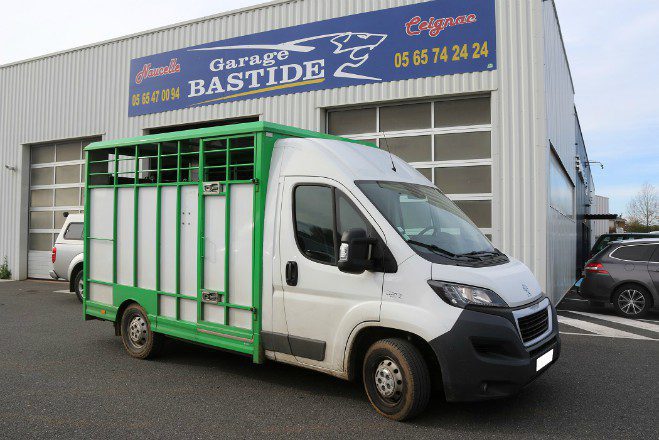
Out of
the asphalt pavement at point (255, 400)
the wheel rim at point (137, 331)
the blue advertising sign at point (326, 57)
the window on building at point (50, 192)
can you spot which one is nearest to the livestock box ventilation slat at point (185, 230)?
the wheel rim at point (137, 331)

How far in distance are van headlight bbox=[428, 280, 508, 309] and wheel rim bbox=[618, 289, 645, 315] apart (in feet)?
23.4

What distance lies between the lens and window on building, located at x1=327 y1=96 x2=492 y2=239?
417 inches

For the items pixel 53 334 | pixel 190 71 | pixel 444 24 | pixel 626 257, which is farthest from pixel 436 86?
pixel 53 334

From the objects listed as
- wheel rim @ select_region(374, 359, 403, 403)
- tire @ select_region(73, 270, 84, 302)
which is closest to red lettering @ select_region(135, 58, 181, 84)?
tire @ select_region(73, 270, 84, 302)

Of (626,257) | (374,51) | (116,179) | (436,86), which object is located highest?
(374,51)

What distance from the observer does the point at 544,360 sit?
14.1 ft

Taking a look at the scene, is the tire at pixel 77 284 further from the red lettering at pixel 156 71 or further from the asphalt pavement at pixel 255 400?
the red lettering at pixel 156 71

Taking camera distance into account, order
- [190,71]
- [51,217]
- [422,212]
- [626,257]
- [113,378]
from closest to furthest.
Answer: [422,212]
[113,378]
[626,257]
[190,71]
[51,217]

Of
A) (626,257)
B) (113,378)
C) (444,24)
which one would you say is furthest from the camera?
A: (444,24)

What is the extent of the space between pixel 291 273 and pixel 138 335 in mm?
2552

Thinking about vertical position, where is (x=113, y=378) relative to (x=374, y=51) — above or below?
below

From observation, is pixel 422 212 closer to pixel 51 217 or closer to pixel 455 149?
pixel 455 149

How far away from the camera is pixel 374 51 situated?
1136 centimetres

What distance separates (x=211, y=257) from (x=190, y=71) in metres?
9.56
